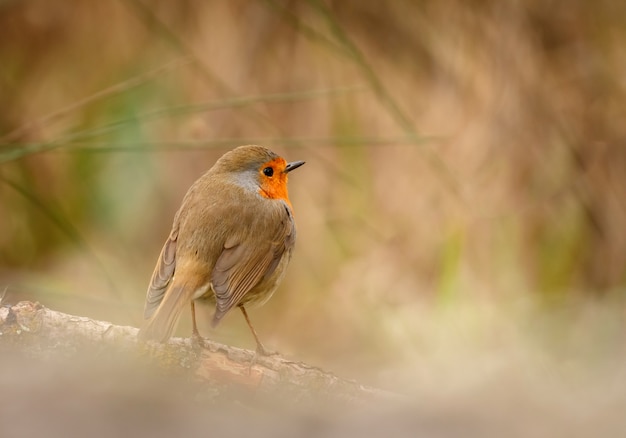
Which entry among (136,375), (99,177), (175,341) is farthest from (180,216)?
(99,177)

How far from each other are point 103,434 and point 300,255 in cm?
432

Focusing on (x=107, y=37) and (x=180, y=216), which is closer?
(x=180, y=216)

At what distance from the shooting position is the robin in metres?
2.62

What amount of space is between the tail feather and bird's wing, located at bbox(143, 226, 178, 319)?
6cm

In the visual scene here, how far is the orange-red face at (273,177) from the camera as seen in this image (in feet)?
9.78

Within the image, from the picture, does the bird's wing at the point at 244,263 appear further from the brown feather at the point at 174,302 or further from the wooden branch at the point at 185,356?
the wooden branch at the point at 185,356

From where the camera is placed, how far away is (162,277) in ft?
8.84

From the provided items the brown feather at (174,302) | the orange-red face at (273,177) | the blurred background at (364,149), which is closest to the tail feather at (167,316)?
the brown feather at (174,302)

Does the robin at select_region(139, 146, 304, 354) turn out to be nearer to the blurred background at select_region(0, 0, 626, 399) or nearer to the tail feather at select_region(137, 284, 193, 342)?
the tail feather at select_region(137, 284, 193, 342)

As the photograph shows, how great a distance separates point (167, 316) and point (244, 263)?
424 mm

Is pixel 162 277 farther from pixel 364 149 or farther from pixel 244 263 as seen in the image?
pixel 364 149

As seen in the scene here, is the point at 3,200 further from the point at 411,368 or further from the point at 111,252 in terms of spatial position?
the point at 411,368

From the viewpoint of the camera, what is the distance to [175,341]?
7.66 ft

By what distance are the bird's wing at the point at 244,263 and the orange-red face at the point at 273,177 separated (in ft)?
0.27
